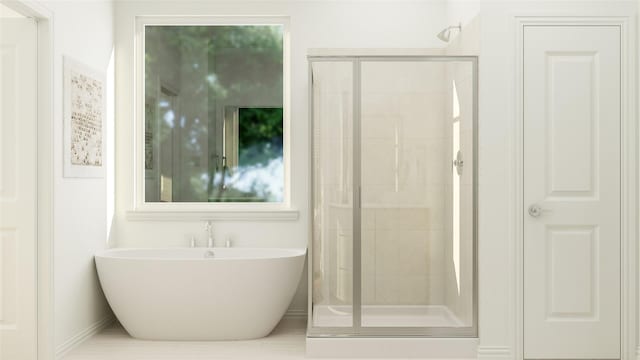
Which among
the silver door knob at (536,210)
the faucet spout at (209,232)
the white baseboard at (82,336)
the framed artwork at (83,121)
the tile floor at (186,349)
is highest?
the framed artwork at (83,121)

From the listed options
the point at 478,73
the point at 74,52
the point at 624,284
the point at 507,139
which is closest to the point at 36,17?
the point at 74,52

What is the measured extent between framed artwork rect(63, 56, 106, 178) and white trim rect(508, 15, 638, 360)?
2670mm

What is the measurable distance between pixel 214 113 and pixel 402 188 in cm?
187

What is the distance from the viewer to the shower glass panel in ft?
12.4

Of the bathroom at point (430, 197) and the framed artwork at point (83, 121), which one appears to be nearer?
the bathroom at point (430, 197)

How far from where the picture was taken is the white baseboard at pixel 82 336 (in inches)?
151

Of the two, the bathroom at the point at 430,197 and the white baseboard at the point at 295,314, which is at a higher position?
the bathroom at the point at 430,197

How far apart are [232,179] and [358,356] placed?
1.82 metres

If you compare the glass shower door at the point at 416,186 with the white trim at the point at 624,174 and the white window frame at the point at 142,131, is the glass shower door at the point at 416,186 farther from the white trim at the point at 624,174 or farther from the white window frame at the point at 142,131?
the white window frame at the point at 142,131

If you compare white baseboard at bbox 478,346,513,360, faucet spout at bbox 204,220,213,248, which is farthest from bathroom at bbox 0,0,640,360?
faucet spout at bbox 204,220,213,248

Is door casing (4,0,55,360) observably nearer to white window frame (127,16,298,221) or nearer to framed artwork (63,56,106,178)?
framed artwork (63,56,106,178)

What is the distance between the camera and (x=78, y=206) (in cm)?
407

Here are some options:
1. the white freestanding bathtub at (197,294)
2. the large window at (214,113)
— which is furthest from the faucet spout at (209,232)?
the white freestanding bathtub at (197,294)

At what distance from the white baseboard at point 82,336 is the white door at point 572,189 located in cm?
278
